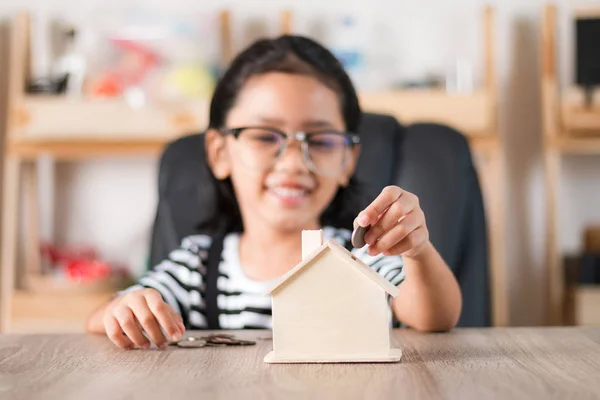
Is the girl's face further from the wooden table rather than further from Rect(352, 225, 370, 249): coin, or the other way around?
Rect(352, 225, 370, 249): coin

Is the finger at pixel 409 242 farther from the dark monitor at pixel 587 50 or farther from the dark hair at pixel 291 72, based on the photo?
the dark monitor at pixel 587 50

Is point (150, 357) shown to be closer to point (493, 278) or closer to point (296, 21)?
point (493, 278)

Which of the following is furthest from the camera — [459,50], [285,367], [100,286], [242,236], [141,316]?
[459,50]

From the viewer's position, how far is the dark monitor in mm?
2537

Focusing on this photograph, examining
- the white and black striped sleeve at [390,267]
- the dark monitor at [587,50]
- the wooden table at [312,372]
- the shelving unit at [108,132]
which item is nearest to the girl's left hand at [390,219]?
the wooden table at [312,372]

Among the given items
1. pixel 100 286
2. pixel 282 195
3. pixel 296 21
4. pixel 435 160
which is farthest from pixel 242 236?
pixel 296 21

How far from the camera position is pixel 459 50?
8.91ft

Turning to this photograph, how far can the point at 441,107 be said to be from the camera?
2.46m

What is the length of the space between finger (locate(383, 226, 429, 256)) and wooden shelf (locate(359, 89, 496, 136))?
1.71 metres

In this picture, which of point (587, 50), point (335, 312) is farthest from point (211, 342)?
point (587, 50)

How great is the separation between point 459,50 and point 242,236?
1.59 metres

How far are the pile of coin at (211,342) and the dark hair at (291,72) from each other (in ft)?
1.69

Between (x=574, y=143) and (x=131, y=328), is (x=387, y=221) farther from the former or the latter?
(x=574, y=143)

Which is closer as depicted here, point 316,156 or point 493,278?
point 316,156
